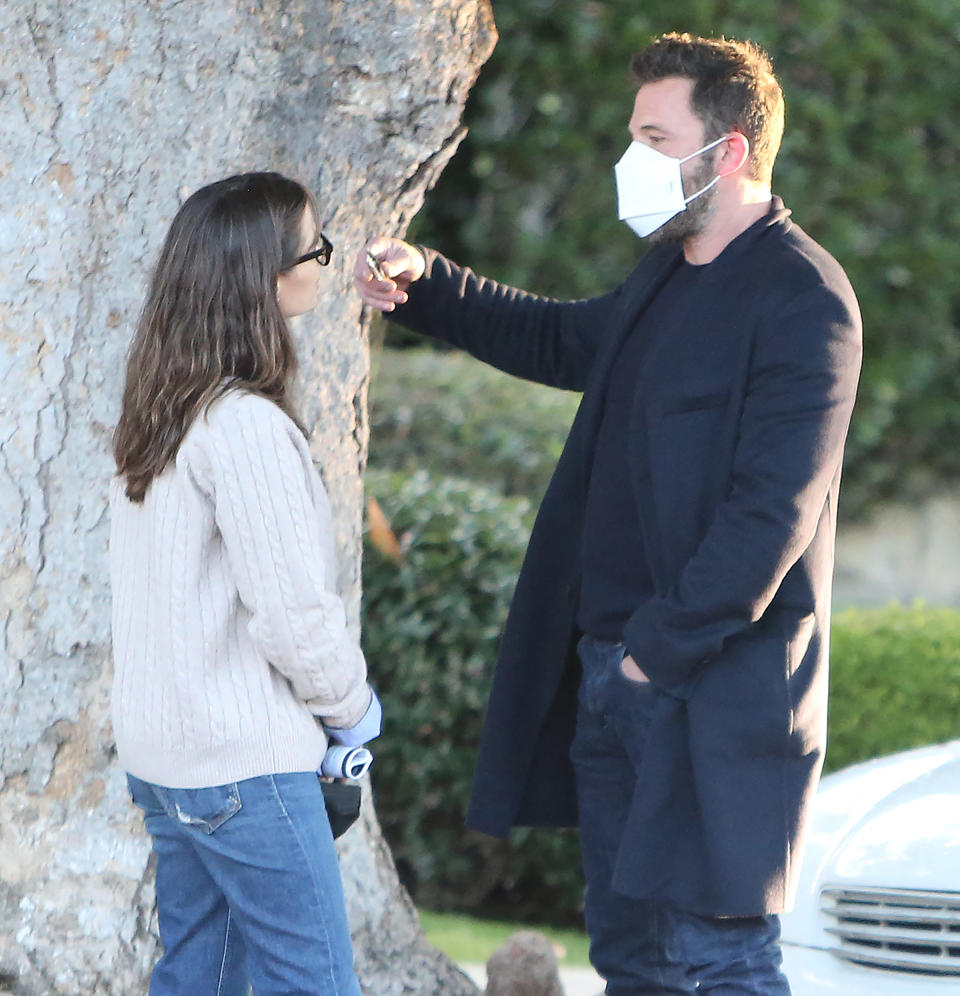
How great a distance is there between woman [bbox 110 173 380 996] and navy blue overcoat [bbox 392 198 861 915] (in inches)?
23.4

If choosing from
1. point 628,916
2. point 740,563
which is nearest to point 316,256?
point 740,563

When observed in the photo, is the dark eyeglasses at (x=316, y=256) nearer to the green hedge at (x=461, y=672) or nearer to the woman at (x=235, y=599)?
the woman at (x=235, y=599)

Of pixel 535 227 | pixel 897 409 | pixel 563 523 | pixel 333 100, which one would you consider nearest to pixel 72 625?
pixel 563 523

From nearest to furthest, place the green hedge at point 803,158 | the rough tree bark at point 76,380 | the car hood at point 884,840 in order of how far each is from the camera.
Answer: the rough tree bark at point 76,380, the car hood at point 884,840, the green hedge at point 803,158

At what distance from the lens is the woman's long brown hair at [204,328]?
2250 mm

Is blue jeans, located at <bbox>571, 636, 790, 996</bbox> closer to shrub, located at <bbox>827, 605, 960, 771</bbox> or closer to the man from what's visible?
the man

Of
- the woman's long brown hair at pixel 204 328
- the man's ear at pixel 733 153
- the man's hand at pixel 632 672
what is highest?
the man's ear at pixel 733 153

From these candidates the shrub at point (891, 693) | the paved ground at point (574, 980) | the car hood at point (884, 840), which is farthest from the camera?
the shrub at point (891, 693)

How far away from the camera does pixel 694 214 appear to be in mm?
2812

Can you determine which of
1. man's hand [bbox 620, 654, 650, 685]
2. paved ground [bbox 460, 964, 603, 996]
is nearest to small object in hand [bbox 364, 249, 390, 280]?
man's hand [bbox 620, 654, 650, 685]

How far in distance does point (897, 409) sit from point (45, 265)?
656 centimetres

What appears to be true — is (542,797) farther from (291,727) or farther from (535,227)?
(535,227)

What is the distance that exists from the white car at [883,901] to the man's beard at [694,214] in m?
1.35

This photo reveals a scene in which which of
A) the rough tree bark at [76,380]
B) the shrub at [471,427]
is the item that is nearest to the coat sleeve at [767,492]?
the rough tree bark at [76,380]
